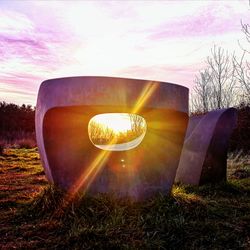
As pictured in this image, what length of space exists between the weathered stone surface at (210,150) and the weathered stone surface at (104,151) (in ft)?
5.03

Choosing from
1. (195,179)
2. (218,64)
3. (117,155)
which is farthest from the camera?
(218,64)

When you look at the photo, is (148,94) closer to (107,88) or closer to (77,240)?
(107,88)

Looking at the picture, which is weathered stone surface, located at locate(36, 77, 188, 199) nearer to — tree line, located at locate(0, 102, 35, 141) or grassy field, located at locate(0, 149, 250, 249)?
grassy field, located at locate(0, 149, 250, 249)

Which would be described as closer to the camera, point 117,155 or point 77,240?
point 77,240

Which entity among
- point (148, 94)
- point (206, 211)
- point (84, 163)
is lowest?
point (206, 211)

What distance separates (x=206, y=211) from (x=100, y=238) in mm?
1534

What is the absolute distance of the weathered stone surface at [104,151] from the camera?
4.00 m

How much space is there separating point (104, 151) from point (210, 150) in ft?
7.50

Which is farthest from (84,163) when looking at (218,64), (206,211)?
(218,64)

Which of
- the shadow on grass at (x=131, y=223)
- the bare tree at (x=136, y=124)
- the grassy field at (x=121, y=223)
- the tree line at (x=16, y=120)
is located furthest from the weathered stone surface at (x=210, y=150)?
the tree line at (x=16, y=120)

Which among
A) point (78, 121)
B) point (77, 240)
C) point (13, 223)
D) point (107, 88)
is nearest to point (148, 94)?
point (107, 88)

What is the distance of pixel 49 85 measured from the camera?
4.17m

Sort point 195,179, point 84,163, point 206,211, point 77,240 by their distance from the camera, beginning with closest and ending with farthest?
point 77,240
point 206,211
point 84,163
point 195,179

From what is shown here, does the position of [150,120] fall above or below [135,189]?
above
